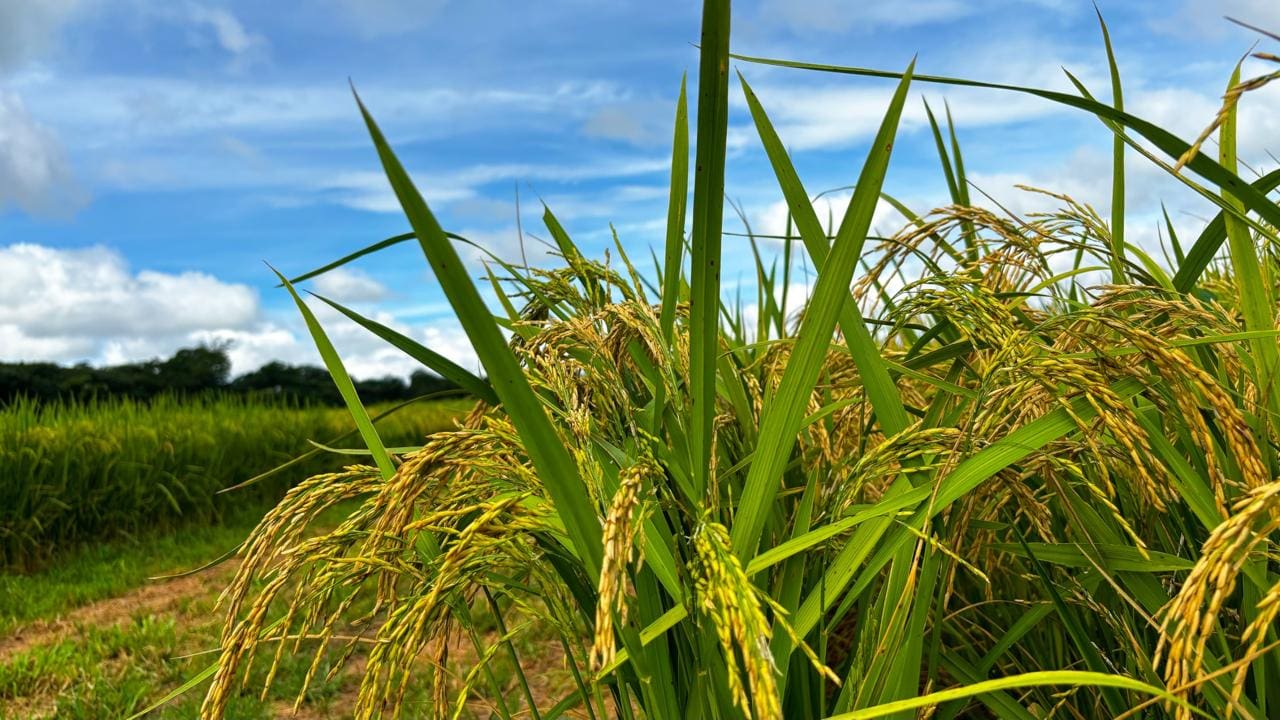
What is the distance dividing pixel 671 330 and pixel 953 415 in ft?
1.77

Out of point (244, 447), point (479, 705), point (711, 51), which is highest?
point (711, 51)

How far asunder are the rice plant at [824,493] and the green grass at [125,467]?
3945 millimetres

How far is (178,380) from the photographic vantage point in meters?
12.4

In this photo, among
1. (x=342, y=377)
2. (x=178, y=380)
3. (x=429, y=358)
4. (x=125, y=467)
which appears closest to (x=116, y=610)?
(x=125, y=467)

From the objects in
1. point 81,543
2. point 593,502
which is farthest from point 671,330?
point 81,543

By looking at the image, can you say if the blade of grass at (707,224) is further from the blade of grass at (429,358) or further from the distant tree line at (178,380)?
the distant tree line at (178,380)

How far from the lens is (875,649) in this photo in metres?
1.14

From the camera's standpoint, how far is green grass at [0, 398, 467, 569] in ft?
19.2

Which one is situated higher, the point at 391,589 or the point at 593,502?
the point at 593,502

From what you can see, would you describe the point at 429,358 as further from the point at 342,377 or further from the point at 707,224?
the point at 707,224

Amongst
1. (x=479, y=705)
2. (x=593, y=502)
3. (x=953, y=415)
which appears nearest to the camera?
(x=593, y=502)

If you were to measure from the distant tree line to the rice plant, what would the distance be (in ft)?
29.0

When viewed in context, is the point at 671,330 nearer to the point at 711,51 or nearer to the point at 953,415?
the point at 711,51

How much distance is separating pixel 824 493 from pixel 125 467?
6525 millimetres
